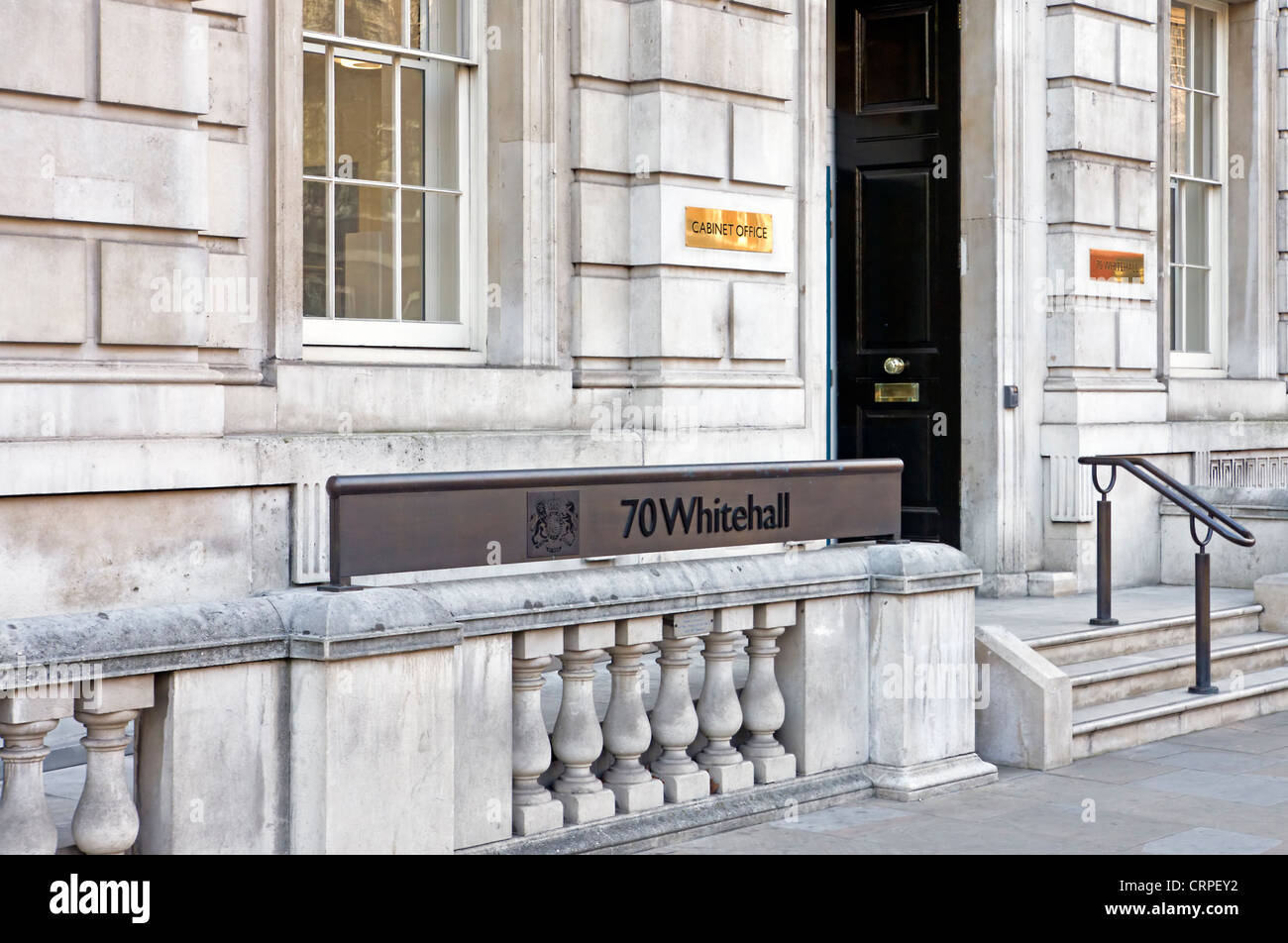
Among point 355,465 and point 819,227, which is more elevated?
point 819,227

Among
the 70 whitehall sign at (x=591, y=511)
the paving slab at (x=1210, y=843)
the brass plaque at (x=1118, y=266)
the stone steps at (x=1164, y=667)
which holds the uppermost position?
the brass plaque at (x=1118, y=266)

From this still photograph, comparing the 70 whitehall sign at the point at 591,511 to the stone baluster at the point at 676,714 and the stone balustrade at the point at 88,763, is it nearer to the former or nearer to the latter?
the stone baluster at the point at 676,714

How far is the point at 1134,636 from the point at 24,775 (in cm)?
663

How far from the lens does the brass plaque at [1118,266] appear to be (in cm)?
1120

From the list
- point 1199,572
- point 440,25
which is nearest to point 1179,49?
point 1199,572

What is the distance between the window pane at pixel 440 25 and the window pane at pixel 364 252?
855 mm

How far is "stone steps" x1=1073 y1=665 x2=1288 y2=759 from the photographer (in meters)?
7.49

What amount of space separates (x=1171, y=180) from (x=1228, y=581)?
133 inches

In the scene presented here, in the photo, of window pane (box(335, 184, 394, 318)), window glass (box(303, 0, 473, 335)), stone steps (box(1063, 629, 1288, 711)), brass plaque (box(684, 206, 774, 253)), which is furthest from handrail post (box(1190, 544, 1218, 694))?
window pane (box(335, 184, 394, 318))

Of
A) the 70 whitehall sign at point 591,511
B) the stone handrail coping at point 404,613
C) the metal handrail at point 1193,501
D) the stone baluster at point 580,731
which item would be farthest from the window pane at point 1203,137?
the stone baluster at point 580,731

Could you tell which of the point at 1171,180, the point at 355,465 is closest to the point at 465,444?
the point at 355,465

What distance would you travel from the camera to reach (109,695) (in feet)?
12.8

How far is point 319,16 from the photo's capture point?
7.84 m

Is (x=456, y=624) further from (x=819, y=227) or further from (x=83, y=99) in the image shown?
(x=819, y=227)
